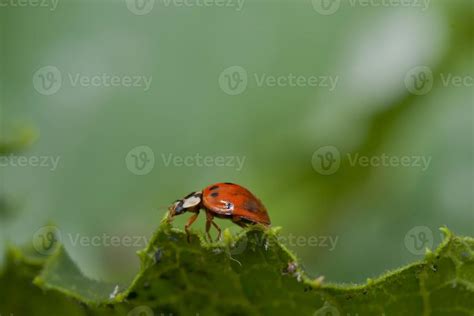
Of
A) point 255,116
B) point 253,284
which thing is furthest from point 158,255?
point 255,116

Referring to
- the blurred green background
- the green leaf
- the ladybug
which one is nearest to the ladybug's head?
the ladybug

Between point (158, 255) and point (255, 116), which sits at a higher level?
point (158, 255)

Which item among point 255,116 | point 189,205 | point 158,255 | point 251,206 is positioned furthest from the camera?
point 255,116

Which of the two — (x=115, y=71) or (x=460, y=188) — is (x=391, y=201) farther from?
(x=115, y=71)

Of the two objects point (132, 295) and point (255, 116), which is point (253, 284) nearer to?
point (132, 295)

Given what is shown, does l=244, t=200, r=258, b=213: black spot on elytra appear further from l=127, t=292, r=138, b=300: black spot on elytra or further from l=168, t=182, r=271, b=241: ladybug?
l=127, t=292, r=138, b=300: black spot on elytra

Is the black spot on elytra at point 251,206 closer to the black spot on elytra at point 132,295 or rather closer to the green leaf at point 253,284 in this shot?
the green leaf at point 253,284
